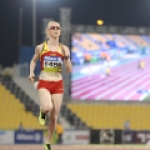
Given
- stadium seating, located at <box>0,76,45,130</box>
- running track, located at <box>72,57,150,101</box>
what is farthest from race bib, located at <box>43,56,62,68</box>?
running track, located at <box>72,57,150,101</box>

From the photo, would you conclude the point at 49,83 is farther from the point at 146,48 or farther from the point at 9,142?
the point at 146,48

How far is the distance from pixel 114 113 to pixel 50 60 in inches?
930

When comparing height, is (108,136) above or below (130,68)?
below

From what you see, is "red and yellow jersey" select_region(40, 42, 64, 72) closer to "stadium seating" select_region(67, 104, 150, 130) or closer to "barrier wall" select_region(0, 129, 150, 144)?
"barrier wall" select_region(0, 129, 150, 144)

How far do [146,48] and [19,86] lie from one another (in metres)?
8.04

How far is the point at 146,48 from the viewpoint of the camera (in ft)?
104

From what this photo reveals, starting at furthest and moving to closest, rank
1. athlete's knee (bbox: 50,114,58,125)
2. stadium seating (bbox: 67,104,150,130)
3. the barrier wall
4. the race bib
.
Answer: stadium seating (bbox: 67,104,150,130) → the barrier wall → athlete's knee (bbox: 50,114,58,125) → the race bib

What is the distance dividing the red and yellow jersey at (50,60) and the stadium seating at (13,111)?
21434 mm

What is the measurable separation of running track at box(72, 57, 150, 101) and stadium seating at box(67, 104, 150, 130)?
769 millimetres

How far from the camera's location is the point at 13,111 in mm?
31812

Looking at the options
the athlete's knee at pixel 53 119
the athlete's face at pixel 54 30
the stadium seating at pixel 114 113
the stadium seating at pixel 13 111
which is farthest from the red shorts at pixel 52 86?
the stadium seating at pixel 114 113

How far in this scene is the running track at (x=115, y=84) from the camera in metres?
31.6

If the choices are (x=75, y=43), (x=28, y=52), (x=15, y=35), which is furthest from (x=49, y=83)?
(x=15, y=35)

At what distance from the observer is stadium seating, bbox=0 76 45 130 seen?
3120 cm
